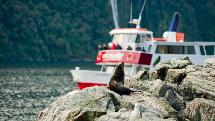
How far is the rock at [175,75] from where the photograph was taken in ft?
102

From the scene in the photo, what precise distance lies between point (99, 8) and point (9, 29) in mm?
40726

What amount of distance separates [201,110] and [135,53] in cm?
2814

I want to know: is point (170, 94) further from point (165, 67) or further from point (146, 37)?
point (146, 37)

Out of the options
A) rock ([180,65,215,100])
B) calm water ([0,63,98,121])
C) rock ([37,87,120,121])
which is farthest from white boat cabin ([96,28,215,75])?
rock ([37,87,120,121])

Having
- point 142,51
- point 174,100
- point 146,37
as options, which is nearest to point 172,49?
point 146,37

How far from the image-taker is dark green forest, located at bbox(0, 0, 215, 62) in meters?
158

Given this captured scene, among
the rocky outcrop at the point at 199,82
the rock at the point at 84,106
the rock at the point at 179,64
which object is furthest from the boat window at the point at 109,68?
the rock at the point at 84,106

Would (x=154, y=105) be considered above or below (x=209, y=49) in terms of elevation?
below

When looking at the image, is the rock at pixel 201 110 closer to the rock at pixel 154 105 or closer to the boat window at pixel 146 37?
the rock at pixel 154 105

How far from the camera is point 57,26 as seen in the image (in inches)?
6806

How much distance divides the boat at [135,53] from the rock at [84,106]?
2907 centimetres

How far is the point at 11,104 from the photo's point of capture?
53.3 meters

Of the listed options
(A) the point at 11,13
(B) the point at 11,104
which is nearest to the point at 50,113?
(B) the point at 11,104

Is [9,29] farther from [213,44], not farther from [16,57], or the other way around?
[213,44]
